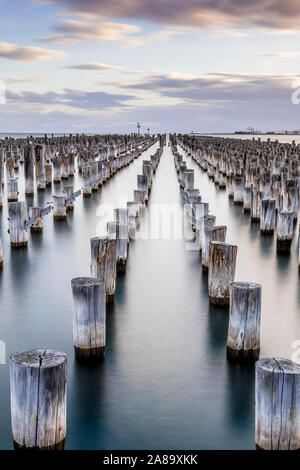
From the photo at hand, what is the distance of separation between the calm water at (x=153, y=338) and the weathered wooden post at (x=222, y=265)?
1.14 ft

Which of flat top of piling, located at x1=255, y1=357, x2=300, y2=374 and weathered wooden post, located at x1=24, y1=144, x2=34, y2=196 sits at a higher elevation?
weathered wooden post, located at x1=24, y1=144, x2=34, y2=196

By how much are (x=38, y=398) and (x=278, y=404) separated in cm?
163

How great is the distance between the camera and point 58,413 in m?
4.06

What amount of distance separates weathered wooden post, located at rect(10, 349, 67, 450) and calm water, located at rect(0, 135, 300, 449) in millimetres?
370

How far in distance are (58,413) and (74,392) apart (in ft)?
3.99

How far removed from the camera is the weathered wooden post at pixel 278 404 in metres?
3.89

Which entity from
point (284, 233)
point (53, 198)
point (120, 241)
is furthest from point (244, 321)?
point (53, 198)

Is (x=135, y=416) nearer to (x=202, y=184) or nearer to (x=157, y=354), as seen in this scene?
(x=157, y=354)

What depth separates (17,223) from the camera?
1094 cm

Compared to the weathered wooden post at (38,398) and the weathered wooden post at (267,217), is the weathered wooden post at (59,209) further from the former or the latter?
the weathered wooden post at (38,398)

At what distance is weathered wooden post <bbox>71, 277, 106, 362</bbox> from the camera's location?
550cm

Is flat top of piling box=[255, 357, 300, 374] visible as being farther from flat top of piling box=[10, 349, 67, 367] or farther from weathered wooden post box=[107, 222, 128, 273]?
weathered wooden post box=[107, 222, 128, 273]

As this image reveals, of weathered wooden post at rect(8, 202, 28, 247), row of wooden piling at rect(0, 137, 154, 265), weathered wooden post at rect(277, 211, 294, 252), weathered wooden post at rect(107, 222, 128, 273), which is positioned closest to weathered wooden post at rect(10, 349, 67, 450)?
weathered wooden post at rect(107, 222, 128, 273)
